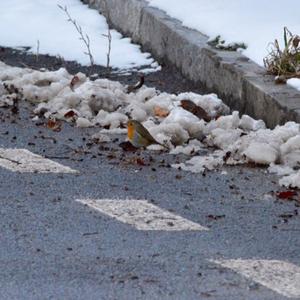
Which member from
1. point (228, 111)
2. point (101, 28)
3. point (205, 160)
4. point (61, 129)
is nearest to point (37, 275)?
point (205, 160)

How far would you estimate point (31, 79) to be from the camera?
325 inches

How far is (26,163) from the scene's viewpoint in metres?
6.36

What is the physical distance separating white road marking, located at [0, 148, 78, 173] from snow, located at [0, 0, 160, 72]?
2.93 meters

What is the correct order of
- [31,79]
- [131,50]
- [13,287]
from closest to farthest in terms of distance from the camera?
[13,287], [31,79], [131,50]

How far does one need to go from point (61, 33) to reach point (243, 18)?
2012 millimetres

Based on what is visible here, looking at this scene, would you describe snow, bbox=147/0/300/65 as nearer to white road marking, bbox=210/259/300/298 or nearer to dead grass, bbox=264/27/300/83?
dead grass, bbox=264/27/300/83

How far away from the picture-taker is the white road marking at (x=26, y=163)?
624 cm

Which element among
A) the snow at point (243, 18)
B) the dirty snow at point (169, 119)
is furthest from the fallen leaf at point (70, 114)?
the snow at point (243, 18)

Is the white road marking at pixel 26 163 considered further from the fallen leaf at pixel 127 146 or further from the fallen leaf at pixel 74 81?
the fallen leaf at pixel 74 81

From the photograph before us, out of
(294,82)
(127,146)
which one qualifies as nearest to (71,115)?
(127,146)

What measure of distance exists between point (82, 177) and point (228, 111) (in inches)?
72.2

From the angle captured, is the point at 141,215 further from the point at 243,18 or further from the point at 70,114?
the point at 243,18

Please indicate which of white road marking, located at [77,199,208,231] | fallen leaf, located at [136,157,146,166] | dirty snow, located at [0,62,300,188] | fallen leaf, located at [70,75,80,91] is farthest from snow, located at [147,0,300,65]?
white road marking, located at [77,199,208,231]

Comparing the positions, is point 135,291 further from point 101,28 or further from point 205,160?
point 101,28
